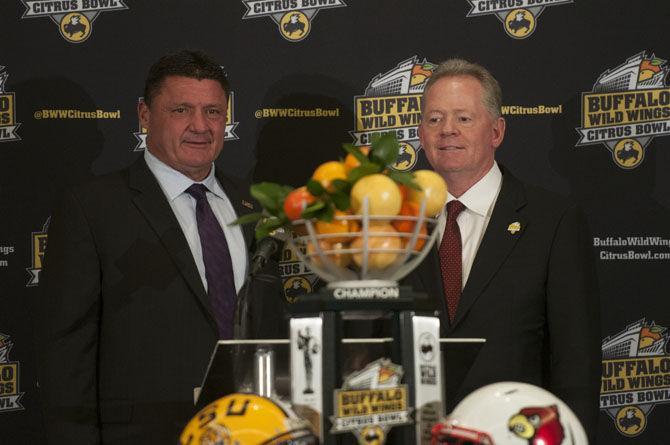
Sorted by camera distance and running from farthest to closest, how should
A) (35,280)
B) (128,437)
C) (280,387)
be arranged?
1. (35,280)
2. (128,437)
3. (280,387)

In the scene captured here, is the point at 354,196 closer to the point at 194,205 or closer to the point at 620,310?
the point at 194,205

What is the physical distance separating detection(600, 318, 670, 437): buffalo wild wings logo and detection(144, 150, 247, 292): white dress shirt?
5.76 feet

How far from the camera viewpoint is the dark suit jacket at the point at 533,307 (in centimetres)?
313

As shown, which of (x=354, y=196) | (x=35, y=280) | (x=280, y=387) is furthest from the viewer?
(x=35, y=280)

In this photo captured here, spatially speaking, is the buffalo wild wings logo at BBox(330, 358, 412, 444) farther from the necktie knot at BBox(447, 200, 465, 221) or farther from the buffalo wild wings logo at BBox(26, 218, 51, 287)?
the buffalo wild wings logo at BBox(26, 218, 51, 287)

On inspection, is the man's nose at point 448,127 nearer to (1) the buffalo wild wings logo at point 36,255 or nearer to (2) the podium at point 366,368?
(2) the podium at point 366,368

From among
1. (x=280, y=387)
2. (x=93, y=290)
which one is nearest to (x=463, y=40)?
(x=93, y=290)

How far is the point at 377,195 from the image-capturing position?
6.29 ft

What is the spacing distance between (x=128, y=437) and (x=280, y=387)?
1282 millimetres

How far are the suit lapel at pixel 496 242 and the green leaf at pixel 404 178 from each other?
4.21 feet

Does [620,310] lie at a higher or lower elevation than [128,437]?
higher

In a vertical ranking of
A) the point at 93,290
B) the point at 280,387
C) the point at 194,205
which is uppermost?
the point at 194,205

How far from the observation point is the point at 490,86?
11.6ft

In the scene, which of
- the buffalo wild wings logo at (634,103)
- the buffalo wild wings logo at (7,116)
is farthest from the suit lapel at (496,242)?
the buffalo wild wings logo at (7,116)
